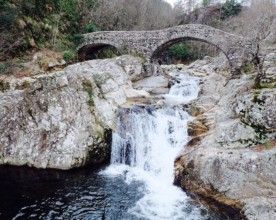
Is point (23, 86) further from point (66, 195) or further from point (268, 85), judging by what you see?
point (268, 85)

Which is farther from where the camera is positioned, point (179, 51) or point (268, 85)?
point (179, 51)

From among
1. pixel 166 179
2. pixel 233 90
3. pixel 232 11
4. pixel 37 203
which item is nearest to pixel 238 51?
pixel 233 90

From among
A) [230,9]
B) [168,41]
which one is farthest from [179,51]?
[168,41]

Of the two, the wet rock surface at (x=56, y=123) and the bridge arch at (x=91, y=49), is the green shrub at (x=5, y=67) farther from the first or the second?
the bridge arch at (x=91, y=49)

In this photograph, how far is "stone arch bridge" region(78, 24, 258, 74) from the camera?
23969 millimetres

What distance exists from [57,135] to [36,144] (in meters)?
0.93

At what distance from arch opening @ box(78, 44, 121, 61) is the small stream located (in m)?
13.4

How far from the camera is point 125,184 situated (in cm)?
1317

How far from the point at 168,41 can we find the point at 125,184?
15462 millimetres

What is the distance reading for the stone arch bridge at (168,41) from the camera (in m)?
24.0

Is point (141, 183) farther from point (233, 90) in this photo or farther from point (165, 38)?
point (165, 38)

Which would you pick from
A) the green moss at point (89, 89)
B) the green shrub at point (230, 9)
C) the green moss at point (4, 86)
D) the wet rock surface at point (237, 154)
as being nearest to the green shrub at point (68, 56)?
the green moss at point (4, 86)

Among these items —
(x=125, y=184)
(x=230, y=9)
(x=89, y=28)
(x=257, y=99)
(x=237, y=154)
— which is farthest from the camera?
(x=230, y=9)

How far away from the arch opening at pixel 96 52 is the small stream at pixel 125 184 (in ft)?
44.1
